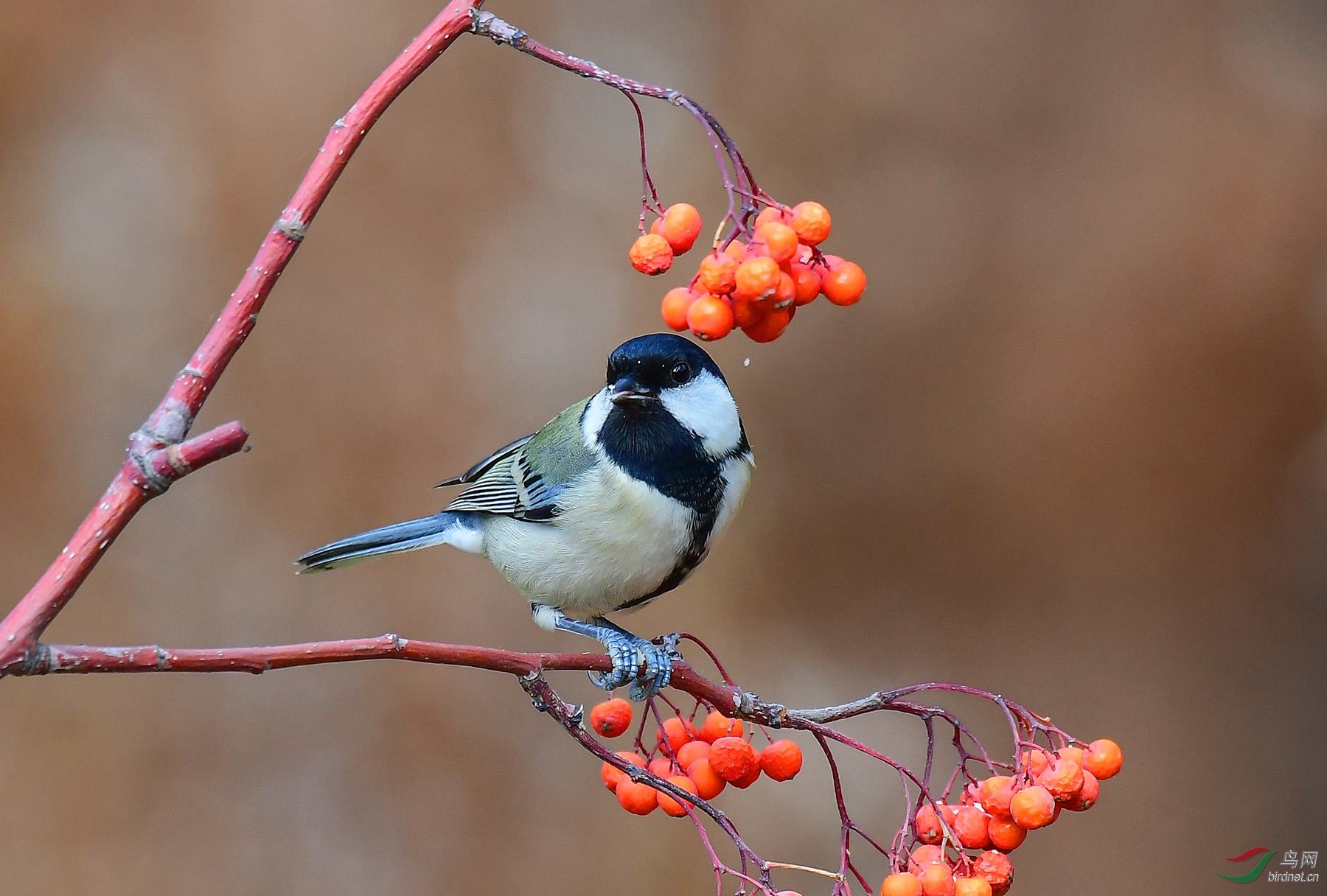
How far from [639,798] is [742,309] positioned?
0.71 m

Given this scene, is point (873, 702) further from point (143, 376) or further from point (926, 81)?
point (143, 376)

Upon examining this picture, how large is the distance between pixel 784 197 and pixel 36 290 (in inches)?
87.9

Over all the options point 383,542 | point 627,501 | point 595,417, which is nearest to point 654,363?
point 627,501

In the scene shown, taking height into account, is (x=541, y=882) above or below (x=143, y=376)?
below

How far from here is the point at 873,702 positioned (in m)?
1.33

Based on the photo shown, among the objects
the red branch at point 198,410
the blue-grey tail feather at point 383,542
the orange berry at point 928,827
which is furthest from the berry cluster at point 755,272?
the blue-grey tail feather at point 383,542

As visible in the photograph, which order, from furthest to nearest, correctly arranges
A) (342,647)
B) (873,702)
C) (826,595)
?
(826,595) < (873,702) < (342,647)

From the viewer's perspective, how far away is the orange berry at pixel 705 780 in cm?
155

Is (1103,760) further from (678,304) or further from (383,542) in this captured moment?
(383,542)

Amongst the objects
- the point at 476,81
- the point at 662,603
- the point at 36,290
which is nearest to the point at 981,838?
the point at 662,603

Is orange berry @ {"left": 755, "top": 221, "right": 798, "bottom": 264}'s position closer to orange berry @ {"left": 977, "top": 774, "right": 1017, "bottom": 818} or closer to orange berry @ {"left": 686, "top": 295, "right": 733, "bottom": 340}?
orange berry @ {"left": 686, "top": 295, "right": 733, "bottom": 340}

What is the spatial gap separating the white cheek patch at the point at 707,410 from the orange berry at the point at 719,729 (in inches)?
23.2

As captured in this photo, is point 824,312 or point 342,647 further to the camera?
point 824,312

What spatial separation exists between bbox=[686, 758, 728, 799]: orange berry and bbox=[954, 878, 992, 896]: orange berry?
1.25 ft
